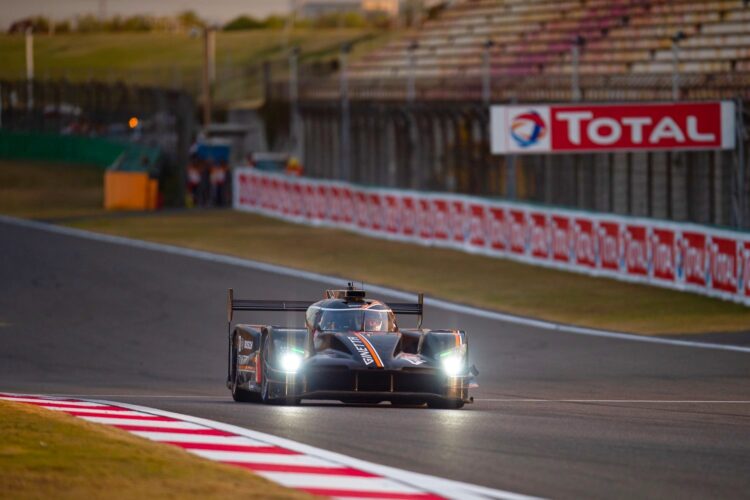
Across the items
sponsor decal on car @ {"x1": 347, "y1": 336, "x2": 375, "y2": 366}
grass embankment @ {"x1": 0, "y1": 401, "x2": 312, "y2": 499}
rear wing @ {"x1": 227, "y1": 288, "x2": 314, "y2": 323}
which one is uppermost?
rear wing @ {"x1": 227, "y1": 288, "x2": 314, "y2": 323}

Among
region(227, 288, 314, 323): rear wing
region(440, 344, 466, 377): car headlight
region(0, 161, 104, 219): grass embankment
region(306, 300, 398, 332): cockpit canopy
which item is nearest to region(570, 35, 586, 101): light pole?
region(0, 161, 104, 219): grass embankment

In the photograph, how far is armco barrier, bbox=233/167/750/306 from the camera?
25.7 metres

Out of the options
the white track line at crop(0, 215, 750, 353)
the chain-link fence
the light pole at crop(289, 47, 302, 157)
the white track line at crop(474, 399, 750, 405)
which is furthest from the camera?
the light pole at crop(289, 47, 302, 157)

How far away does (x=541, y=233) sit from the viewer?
31000 millimetres

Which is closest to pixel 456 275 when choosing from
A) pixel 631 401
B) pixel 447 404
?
pixel 631 401

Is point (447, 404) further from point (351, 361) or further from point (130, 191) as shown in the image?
point (130, 191)

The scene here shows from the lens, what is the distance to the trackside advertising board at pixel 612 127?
29375 mm

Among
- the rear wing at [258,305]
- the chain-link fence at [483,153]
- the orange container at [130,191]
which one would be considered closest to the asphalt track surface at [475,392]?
the rear wing at [258,305]

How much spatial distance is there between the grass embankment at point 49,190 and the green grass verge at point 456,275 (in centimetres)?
484

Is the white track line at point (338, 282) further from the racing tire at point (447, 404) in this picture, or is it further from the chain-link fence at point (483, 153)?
the racing tire at point (447, 404)

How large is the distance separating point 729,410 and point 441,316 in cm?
1028

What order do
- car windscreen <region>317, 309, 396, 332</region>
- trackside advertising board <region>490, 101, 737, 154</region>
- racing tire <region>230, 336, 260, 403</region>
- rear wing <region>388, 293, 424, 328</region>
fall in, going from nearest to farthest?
1. car windscreen <region>317, 309, 396, 332</region>
2. racing tire <region>230, 336, 260, 403</region>
3. rear wing <region>388, 293, 424, 328</region>
4. trackside advertising board <region>490, 101, 737, 154</region>

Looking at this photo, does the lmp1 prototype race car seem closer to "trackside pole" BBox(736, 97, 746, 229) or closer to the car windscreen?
the car windscreen

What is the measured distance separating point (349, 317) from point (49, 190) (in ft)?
139
